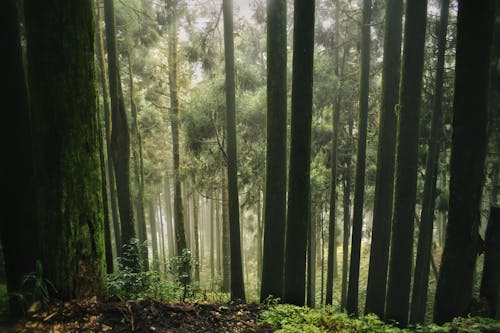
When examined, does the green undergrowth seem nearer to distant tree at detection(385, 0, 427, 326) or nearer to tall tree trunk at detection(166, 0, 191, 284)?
distant tree at detection(385, 0, 427, 326)

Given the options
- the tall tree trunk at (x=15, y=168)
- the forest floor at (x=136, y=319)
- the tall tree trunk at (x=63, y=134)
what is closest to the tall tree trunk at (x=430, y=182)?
the forest floor at (x=136, y=319)

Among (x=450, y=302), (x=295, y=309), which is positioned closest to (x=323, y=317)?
(x=295, y=309)

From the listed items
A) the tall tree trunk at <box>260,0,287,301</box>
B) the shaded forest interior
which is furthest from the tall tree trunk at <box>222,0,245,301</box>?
the tall tree trunk at <box>260,0,287,301</box>

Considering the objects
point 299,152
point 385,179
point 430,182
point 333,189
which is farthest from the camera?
point 333,189

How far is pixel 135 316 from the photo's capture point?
11.2 ft

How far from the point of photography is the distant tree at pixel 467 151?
3.97 metres

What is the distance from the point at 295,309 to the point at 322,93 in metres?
10.0

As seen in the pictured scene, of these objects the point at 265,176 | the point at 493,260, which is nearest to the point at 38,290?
the point at 265,176

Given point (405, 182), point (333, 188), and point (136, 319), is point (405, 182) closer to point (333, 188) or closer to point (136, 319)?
point (333, 188)

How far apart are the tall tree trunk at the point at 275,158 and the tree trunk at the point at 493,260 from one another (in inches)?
141

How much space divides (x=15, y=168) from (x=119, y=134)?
190 inches

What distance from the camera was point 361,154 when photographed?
10094 mm

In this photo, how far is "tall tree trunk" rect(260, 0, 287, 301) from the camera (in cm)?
Answer: 644

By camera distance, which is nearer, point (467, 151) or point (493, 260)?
point (467, 151)
